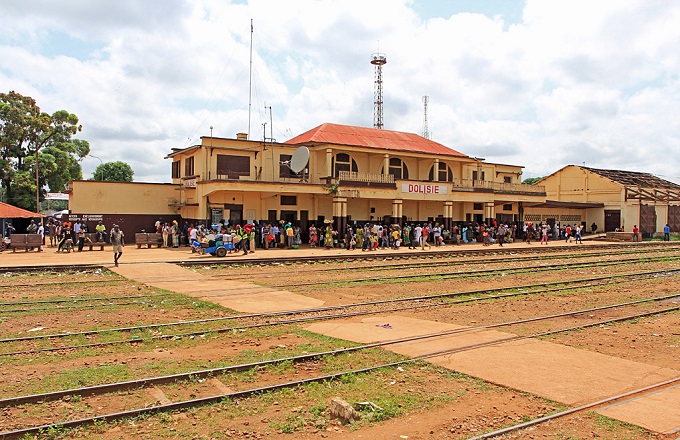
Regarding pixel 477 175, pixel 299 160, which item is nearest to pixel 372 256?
pixel 299 160

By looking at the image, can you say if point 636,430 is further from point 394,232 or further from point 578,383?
point 394,232

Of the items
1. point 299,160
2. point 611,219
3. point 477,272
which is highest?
point 299,160

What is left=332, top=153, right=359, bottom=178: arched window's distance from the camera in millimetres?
37219

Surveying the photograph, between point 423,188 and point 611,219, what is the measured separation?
2522 centimetres

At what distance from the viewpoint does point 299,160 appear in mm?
34000

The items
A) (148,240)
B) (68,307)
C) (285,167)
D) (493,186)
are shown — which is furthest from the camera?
(493,186)

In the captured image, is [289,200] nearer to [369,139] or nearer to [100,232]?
[369,139]

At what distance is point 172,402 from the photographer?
23.1ft

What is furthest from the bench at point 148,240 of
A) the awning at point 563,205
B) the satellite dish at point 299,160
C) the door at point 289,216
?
the awning at point 563,205

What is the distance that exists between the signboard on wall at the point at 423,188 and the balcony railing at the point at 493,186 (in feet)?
6.44

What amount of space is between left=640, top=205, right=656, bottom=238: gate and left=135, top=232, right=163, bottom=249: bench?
1688 inches

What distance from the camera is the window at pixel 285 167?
35812 mm

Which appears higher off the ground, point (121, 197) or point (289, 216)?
point (121, 197)

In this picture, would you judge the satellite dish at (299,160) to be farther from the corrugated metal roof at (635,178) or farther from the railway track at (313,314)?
the corrugated metal roof at (635,178)
